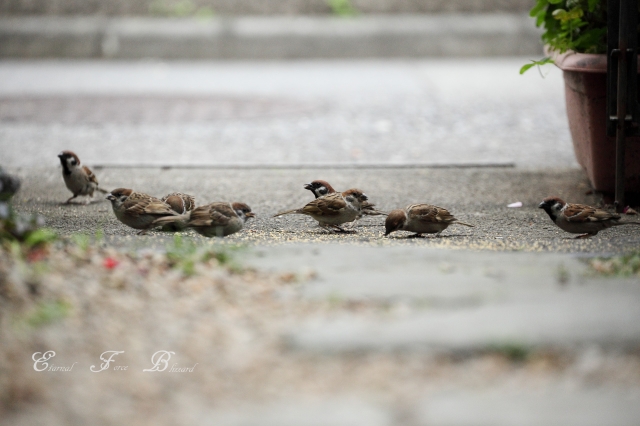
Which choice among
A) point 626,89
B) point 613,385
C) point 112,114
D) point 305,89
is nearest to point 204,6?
point 305,89

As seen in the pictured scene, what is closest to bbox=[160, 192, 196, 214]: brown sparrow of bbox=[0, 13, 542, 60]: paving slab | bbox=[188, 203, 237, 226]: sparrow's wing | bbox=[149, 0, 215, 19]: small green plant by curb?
bbox=[188, 203, 237, 226]: sparrow's wing

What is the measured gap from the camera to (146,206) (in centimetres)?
591

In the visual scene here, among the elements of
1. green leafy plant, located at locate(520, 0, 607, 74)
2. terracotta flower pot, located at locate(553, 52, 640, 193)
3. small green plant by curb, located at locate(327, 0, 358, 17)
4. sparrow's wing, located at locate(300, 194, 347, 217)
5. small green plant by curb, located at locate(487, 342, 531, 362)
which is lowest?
small green plant by curb, located at locate(487, 342, 531, 362)

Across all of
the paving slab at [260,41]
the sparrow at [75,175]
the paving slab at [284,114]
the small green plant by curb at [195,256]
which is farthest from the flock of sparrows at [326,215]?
the paving slab at [260,41]

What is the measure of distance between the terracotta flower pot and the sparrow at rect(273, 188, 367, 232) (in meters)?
2.00

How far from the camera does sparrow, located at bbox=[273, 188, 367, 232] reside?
19.9 ft

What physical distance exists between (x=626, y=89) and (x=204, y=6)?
1139cm

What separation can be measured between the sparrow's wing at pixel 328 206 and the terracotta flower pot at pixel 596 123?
2180 millimetres

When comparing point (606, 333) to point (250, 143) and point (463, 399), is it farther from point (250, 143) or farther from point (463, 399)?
point (250, 143)

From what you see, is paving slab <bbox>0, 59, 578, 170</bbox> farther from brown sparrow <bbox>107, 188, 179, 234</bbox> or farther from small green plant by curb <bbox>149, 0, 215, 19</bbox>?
brown sparrow <bbox>107, 188, 179, 234</bbox>

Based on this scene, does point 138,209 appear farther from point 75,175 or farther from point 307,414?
point 307,414

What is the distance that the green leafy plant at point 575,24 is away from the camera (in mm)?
6609

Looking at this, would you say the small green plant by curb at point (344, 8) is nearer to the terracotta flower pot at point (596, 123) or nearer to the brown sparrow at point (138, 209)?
the terracotta flower pot at point (596, 123)

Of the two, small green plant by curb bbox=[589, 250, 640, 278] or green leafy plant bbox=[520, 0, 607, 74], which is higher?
green leafy plant bbox=[520, 0, 607, 74]
